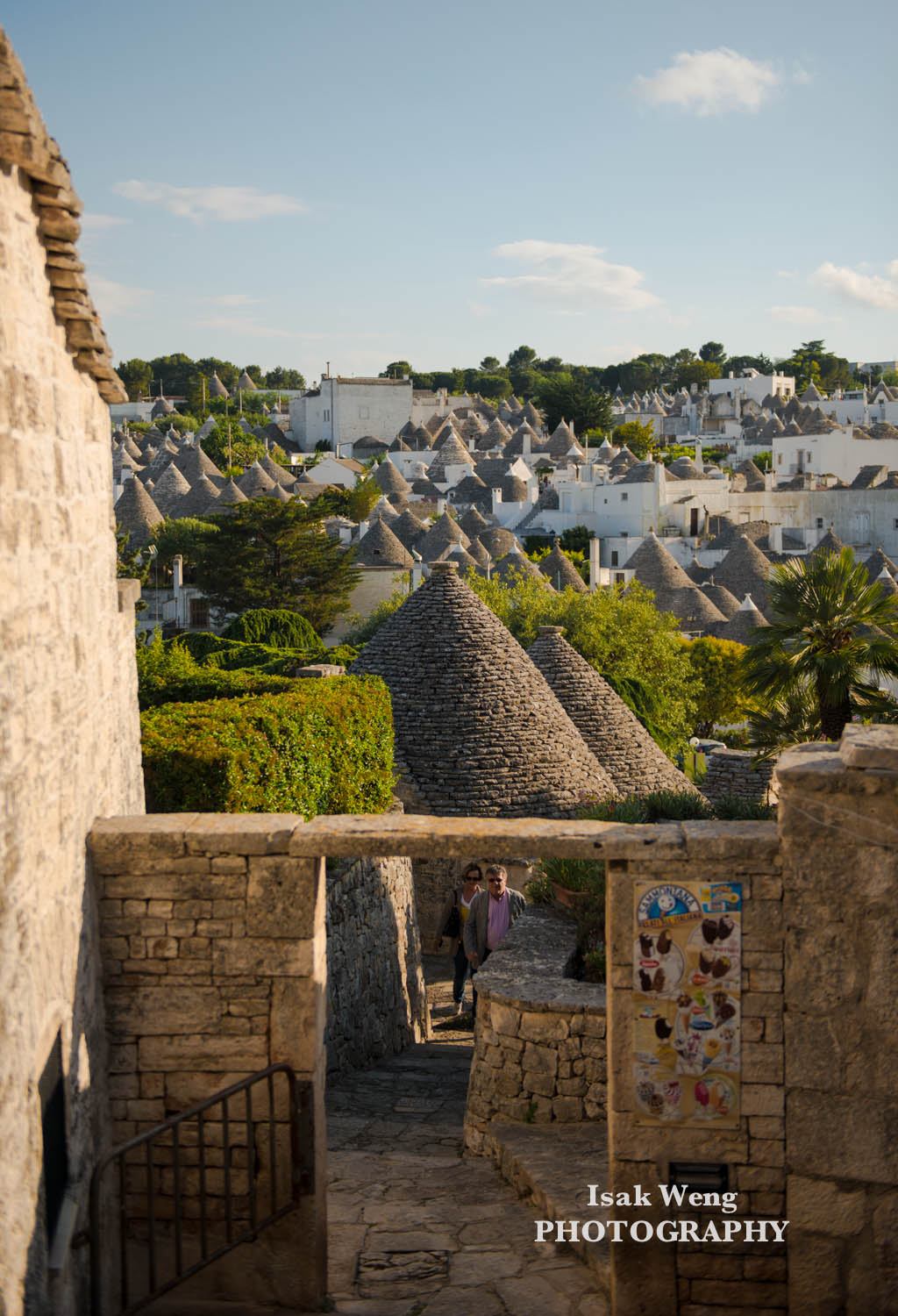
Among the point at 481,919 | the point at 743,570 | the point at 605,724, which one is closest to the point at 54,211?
the point at 481,919

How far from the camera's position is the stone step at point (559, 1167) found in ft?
22.9

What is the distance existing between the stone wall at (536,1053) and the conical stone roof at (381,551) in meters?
43.0

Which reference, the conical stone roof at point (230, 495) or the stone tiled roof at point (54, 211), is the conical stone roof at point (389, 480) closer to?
the conical stone roof at point (230, 495)

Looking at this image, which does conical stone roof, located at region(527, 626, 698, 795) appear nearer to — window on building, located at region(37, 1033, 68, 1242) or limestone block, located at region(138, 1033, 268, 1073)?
limestone block, located at region(138, 1033, 268, 1073)

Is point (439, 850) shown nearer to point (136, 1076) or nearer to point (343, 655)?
point (136, 1076)

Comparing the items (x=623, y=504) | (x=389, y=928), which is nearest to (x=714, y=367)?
(x=623, y=504)

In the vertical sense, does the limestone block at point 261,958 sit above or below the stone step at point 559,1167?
above

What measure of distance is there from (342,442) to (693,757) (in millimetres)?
83815

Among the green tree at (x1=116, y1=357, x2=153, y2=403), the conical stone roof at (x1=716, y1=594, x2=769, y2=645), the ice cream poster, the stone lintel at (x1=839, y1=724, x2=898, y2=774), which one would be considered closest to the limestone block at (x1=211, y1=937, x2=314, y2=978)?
the ice cream poster

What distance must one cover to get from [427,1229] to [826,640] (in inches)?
435

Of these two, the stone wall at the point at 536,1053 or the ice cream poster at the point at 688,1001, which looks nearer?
the ice cream poster at the point at 688,1001

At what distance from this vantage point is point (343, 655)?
1023 inches

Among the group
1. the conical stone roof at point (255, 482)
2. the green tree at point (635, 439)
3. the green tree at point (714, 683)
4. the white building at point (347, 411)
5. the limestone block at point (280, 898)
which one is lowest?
the green tree at point (714, 683)

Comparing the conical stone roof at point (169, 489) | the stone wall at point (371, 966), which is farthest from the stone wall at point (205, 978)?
the conical stone roof at point (169, 489)
